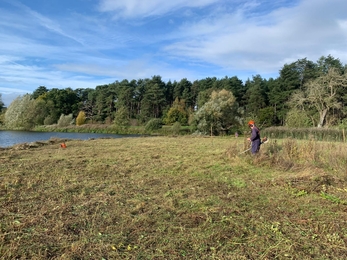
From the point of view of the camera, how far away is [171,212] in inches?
149

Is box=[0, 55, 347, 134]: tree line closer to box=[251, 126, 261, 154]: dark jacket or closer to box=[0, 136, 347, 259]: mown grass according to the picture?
box=[251, 126, 261, 154]: dark jacket

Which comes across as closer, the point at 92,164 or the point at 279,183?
the point at 279,183

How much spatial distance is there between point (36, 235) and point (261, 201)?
11.2ft

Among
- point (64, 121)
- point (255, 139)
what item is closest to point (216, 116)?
point (255, 139)

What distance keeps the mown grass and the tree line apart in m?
21.5

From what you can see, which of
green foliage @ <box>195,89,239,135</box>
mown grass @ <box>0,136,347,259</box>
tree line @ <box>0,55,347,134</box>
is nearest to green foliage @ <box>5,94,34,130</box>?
tree line @ <box>0,55,347,134</box>

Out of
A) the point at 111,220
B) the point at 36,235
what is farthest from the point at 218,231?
the point at 36,235

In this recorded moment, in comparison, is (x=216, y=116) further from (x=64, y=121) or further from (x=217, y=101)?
Answer: (x=64, y=121)

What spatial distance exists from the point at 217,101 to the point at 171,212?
88.3 feet

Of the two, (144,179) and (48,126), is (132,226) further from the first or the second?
(48,126)

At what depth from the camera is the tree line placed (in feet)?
99.7

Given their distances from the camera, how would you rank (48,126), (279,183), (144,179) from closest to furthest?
1. (279,183)
2. (144,179)
3. (48,126)

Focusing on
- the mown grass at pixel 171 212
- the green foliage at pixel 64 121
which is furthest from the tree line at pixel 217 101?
the mown grass at pixel 171 212

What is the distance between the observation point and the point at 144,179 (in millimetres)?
5719
